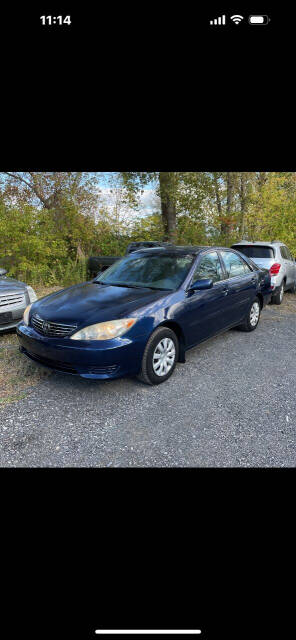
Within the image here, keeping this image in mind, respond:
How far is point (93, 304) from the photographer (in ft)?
12.1

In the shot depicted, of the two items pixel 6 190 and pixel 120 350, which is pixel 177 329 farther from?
pixel 6 190

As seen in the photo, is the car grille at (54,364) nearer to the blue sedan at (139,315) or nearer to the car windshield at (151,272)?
A: the blue sedan at (139,315)

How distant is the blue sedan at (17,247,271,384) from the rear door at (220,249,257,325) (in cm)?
2

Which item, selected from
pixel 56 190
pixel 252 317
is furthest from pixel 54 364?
pixel 56 190

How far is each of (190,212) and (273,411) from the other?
12.1 m

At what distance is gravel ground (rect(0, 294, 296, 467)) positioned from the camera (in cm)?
254

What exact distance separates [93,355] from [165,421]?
0.90 metres

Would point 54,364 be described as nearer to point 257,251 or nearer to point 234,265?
point 234,265

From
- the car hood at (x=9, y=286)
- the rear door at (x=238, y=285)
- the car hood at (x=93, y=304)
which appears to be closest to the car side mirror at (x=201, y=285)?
the car hood at (x=93, y=304)

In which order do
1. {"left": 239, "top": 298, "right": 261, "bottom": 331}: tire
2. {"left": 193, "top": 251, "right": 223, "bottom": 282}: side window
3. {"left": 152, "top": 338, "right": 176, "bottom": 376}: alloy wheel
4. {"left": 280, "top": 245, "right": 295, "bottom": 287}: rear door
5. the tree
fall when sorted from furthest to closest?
the tree, {"left": 280, "top": 245, "right": 295, "bottom": 287}: rear door, {"left": 239, "top": 298, "right": 261, "bottom": 331}: tire, {"left": 193, "top": 251, "right": 223, "bottom": 282}: side window, {"left": 152, "top": 338, "right": 176, "bottom": 376}: alloy wheel

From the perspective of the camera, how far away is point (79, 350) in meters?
3.24

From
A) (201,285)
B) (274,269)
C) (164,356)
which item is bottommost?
(164,356)
